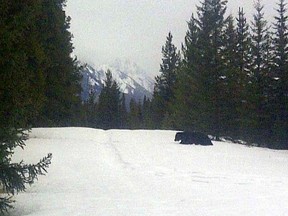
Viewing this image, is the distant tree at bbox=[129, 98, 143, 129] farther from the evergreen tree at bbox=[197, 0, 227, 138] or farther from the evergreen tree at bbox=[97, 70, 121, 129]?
the evergreen tree at bbox=[197, 0, 227, 138]

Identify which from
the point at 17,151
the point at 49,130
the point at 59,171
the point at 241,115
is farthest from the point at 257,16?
the point at 59,171

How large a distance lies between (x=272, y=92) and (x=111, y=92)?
3868 centimetres

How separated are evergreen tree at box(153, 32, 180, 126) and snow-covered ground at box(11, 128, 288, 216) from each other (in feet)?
134

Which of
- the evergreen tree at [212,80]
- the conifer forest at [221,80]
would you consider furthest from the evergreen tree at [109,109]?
the evergreen tree at [212,80]

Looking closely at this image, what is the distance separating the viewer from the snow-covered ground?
7773mm

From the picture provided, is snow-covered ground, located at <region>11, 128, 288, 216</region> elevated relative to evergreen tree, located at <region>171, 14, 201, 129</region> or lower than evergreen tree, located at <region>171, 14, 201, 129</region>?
lower

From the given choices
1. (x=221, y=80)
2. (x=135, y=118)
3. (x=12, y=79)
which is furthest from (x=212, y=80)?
(x=135, y=118)

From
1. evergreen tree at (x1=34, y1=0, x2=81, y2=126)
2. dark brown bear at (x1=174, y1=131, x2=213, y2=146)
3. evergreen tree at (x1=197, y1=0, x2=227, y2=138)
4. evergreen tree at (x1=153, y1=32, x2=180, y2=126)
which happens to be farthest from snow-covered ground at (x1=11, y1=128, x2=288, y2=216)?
evergreen tree at (x1=153, y1=32, x2=180, y2=126)

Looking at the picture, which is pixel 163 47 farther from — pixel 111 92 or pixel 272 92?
pixel 272 92

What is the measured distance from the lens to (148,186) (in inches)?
397

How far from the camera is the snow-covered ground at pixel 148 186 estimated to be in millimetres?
7773

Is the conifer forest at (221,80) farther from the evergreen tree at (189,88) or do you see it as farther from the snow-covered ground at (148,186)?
the snow-covered ground at (148,186)

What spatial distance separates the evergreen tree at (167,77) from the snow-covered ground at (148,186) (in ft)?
134

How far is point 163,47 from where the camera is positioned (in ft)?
196
